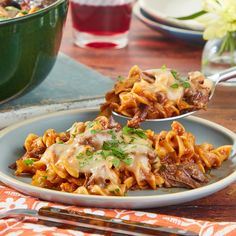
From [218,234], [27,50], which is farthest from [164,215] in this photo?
[27,50]

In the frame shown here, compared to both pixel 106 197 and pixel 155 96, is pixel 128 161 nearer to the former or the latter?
pixel 106 197

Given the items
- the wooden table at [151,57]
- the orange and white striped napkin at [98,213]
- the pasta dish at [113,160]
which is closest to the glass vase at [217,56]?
the wooden table at [151,57]

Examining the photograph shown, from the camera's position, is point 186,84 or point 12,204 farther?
point 186,84

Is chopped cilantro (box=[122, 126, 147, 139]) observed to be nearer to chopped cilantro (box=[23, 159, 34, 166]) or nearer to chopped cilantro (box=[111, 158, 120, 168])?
chopped cilantro (box=[111, 158, 120, 168])

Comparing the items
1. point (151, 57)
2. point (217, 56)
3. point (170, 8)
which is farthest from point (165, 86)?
point (170, 8)

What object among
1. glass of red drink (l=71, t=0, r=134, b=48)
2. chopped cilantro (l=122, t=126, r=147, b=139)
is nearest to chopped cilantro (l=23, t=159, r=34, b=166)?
chopped cilantro (l=122, t=126, r=147, b=139)

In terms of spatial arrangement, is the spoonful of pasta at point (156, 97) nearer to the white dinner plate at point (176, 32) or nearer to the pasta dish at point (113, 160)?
the pasta dish at point (113, 160)
